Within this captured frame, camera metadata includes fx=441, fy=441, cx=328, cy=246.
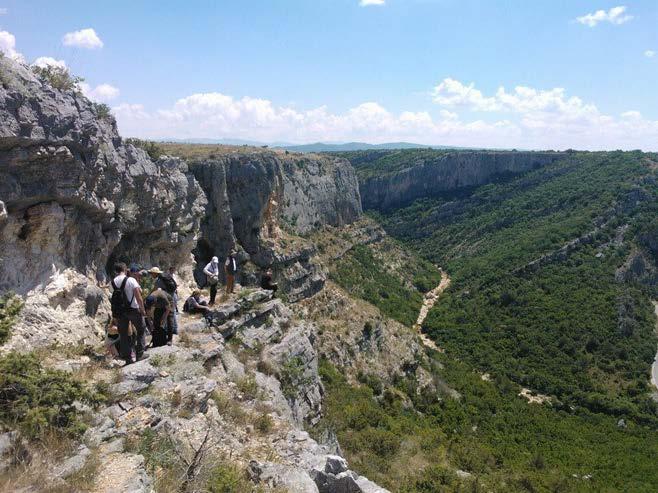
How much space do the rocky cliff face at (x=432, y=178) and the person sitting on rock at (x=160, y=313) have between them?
98.3m

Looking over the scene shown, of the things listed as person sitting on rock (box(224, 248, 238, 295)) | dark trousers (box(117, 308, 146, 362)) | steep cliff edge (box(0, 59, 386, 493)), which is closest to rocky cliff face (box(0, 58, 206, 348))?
steep cliff edge (box(0, 59, 386, 493))

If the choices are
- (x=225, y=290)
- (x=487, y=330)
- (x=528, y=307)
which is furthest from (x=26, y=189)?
(x=528, y=307)

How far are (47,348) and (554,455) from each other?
31701 mm

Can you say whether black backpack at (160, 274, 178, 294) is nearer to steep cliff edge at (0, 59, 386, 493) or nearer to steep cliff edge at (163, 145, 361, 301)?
steep cliff edge at (0, 59, 386, 493)

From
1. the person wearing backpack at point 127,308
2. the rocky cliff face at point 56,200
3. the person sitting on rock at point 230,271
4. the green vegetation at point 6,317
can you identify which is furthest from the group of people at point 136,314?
the person sitting on rock at point 230,271

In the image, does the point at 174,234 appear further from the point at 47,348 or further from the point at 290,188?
the point at 290,188

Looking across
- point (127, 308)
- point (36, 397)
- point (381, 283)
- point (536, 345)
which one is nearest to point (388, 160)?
point (381, 283)

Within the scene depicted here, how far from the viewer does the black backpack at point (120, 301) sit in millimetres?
8650

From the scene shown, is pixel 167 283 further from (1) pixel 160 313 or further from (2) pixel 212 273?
(2) pixel 212 273

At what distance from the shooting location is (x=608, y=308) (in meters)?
52.8

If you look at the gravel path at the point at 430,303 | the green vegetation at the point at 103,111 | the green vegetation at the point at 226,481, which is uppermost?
the green vegetation at the point at 103,111

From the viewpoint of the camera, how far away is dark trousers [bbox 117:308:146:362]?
351 inches

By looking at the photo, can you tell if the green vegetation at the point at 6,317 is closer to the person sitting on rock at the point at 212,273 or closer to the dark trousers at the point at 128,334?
the dark trousers at the point at 128,334

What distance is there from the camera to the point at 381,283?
55.9m
